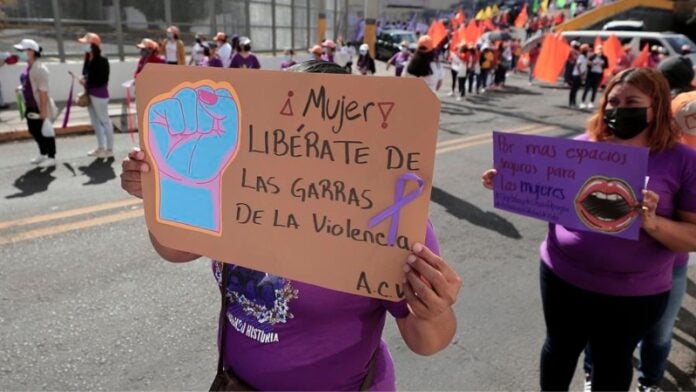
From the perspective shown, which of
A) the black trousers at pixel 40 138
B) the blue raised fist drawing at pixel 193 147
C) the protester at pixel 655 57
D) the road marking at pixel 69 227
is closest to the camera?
the blue raised fist drawing at pixel 193 147

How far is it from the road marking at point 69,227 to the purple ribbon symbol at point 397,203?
14.4 ft

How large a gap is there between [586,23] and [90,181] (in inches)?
1268

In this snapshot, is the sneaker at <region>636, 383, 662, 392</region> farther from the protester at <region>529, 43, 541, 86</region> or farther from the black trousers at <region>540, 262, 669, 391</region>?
the protester at <region>529, 43, 541, 86</region>

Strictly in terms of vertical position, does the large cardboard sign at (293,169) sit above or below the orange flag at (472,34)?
below

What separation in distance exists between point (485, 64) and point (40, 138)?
42.6 ft

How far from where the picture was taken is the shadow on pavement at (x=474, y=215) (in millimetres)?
5355

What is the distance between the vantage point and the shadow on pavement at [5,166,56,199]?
5883 millimetres

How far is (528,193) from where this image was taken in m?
2.32

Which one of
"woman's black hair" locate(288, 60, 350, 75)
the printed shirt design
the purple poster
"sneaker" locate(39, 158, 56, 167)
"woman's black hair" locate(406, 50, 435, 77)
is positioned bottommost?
"sneaker" locate(39, 158, 56, 167)

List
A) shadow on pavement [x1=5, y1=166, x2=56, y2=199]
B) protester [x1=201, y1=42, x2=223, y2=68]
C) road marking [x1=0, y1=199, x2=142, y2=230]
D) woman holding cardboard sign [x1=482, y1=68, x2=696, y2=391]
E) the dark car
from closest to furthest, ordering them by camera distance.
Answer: woman holding cardboard sign [x1=482, y1=68, x2=696, y2=391]
road marking [x1=0, y1=199, x2=142, y2=230]
shadow on pavement [x1=5, y1=166, x2=56, y2=199]
protester [x1=201, y1=42, x2=223, y2=68]
the dark car

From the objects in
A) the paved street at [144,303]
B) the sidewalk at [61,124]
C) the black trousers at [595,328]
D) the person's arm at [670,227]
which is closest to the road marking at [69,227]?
the paved street at [144,303]

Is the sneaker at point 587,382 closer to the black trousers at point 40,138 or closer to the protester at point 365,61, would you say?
the black trousers at point 40,138

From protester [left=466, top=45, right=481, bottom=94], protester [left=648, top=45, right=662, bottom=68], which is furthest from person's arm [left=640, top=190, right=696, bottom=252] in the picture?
protester [left=648, top=45, right=662, bottom=68]

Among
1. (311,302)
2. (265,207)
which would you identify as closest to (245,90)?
(265,207)
